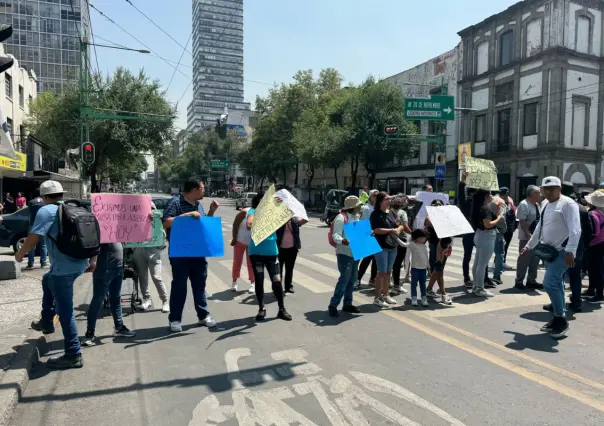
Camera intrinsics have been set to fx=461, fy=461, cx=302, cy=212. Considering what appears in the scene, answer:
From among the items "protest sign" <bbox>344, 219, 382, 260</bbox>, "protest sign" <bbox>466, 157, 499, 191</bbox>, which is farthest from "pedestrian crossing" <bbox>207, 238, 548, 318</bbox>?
"protest sign" <bbox>466, 157, 499, 191</bbox>

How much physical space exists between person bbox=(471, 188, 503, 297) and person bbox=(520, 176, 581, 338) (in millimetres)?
1512

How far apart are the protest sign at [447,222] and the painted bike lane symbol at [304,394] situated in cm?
333

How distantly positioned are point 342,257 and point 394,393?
104 inches

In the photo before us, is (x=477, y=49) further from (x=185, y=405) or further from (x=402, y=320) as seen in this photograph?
(x=185, y=405)

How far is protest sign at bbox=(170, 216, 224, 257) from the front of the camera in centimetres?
554

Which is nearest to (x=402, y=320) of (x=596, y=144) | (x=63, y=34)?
(x=596, y=144)

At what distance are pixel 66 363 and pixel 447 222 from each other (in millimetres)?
5490

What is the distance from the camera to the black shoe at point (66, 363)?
4.56 m

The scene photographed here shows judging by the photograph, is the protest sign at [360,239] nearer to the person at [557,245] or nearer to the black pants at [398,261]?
the black pants at [398,261]

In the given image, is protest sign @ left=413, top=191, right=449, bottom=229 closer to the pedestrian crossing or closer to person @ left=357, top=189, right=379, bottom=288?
person @ left=357, top=189, right=379, bottom=288

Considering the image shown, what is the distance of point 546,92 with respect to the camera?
2769 cm

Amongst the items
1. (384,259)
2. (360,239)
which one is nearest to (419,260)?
(384,259)

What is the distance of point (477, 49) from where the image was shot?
108 feet

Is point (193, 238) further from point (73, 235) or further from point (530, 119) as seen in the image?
point (530, 119)
